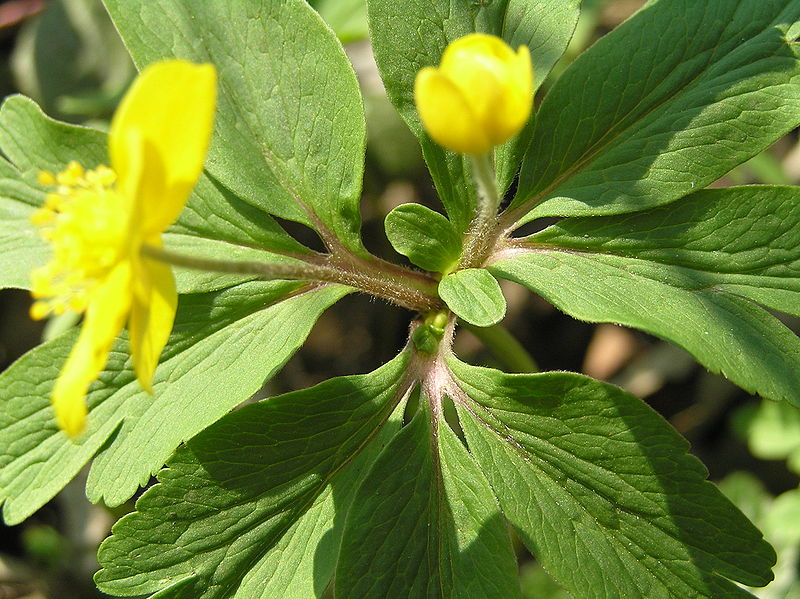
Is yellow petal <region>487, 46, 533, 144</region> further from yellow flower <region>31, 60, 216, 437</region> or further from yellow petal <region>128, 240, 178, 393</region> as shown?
yellow petal <region>128, 240, 178, 393</region>

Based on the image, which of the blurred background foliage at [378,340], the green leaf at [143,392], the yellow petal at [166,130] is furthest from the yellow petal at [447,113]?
the blurred background foliage at [378,340]

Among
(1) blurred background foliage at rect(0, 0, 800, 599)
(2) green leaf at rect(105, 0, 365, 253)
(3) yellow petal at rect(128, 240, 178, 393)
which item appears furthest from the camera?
(1) blurred background foliage at rect(0, 0, 800, 599)

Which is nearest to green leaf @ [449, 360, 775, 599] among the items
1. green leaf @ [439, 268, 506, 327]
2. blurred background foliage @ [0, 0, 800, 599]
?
green leaf @ [439, 268, 506, 327]

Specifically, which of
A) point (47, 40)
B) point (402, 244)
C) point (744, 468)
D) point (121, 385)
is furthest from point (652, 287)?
point (47, 40)

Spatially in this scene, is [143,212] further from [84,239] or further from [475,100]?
[475,100]

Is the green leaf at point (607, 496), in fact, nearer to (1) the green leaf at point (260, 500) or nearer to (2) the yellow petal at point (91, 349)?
(1) the green leaf at point (260, 500)

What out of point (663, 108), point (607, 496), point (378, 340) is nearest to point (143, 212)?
point (607, 496)
